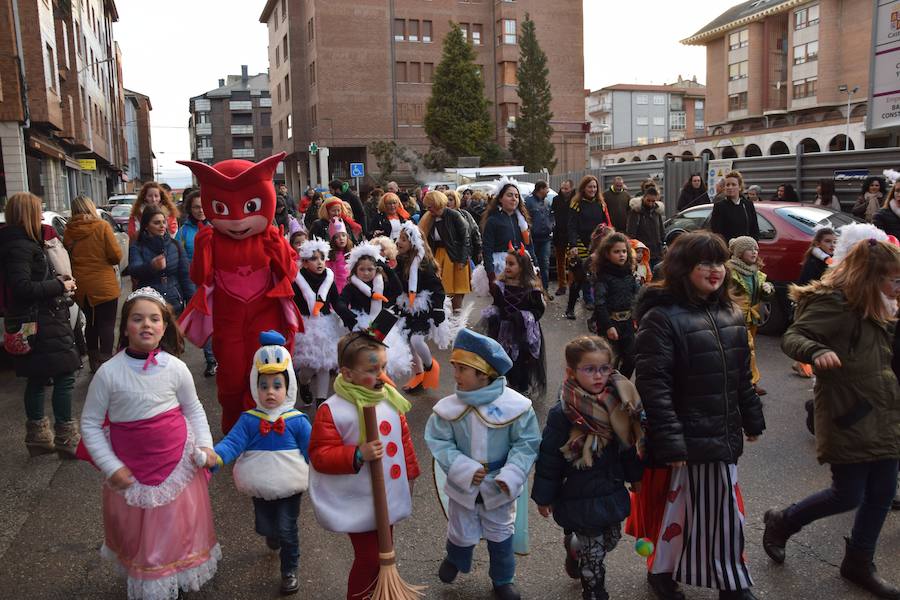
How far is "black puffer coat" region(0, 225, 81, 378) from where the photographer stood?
5.55 metres

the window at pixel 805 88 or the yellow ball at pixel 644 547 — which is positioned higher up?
the window at pixel 805 88

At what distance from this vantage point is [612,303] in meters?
6.61

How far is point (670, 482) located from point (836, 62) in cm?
5905

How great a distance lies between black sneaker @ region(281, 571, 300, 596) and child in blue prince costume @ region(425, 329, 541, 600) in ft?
2.87

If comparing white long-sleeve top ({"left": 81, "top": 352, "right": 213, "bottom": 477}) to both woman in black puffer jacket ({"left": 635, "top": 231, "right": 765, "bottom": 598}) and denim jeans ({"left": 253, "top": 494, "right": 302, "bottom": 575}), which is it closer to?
denim jeans ({"left": 253, "top": 494, "right": 302, "bottom": 575})

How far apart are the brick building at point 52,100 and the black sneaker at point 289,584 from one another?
22.3 m

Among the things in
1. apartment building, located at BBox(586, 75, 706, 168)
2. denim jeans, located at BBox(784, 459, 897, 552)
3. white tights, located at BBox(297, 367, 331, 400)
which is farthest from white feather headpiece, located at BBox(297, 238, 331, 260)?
apartment building, located at BBox(586, 75, 706, 168)

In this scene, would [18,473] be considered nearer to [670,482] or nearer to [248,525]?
[248,525]

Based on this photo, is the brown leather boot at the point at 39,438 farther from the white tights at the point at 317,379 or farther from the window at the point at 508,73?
the window at the point at 508,73

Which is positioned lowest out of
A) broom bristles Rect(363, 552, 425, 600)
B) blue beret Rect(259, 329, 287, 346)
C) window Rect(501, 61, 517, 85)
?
broom bristles Rect(363, 552, 425, 600)

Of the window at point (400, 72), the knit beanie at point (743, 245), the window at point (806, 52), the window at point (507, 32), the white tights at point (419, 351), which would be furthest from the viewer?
the window at point (507, 32)

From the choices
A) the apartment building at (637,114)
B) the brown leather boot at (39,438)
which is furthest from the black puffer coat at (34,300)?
the apartment building at (637,114)

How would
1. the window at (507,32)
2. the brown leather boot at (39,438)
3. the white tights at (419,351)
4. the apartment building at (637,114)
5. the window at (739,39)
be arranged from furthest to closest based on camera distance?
1. the apartment building at (637,114)
2. the window at (739,39)
3. the window at (507,32)
4. the white tights at (419,351)
5. the brown leather boot at (39,438)

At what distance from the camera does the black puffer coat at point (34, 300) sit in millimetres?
5547
